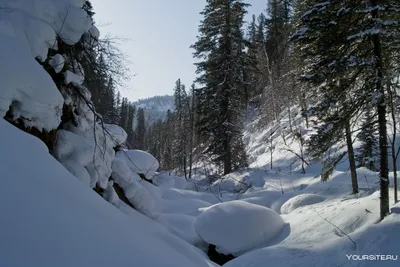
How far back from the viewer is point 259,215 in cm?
750

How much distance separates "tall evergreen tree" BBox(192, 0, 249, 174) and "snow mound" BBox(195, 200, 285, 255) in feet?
27.3

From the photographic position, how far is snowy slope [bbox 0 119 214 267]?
156cm

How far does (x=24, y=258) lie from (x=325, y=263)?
193 inches

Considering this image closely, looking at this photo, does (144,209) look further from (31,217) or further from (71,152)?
(31,217)

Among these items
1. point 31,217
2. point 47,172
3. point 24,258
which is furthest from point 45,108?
point 24,258

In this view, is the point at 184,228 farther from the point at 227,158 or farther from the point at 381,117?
the point at 227,158

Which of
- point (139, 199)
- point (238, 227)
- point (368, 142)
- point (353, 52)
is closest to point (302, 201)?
point (238, 227)

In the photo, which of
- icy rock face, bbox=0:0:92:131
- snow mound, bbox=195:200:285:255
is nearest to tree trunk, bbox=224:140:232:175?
snow mound, bbox=195:200:285:255

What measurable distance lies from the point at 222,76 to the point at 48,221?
15.2m

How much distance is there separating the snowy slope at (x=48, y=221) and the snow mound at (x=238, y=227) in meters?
4.71

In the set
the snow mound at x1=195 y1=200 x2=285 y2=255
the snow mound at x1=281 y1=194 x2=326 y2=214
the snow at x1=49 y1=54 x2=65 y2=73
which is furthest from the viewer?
the snow mound at x1=281 y1=194 x2=326 y2=214

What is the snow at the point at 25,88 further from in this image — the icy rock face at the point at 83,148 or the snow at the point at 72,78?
the snow at the point at 72,78

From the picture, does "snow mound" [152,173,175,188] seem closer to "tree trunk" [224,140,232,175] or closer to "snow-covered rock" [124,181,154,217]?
"tree trunk" [224,140,232,175]

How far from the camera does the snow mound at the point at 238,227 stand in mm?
7125
